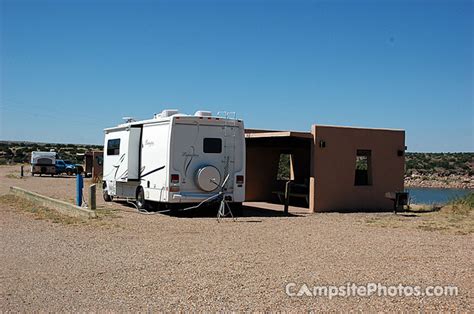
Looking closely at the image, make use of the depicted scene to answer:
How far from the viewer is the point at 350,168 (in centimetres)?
2022

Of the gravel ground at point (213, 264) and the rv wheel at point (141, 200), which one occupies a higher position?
the rv wheel at point (141, 200)

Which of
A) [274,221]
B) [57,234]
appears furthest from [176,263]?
[274,221]

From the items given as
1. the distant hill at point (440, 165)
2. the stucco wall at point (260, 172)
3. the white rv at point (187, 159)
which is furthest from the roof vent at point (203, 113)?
the distant hill at point (440, 165)

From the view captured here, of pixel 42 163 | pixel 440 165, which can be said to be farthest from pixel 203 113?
pixel 440 165

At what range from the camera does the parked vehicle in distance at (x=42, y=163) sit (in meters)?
47.3

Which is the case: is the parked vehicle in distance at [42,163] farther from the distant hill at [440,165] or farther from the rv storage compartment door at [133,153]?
the rv storage compartment door at [133,153]

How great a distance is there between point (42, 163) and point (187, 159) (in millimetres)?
33592

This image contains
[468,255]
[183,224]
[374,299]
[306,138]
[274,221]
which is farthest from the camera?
[306,138]

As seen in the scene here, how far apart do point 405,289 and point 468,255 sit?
3505mm

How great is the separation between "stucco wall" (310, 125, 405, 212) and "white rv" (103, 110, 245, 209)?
10.2 feet

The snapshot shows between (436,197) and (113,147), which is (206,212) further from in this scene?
(436,197)

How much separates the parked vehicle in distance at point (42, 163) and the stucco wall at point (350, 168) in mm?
32674

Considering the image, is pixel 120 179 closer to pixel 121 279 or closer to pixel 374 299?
pixel 121 279

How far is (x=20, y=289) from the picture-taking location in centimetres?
767
